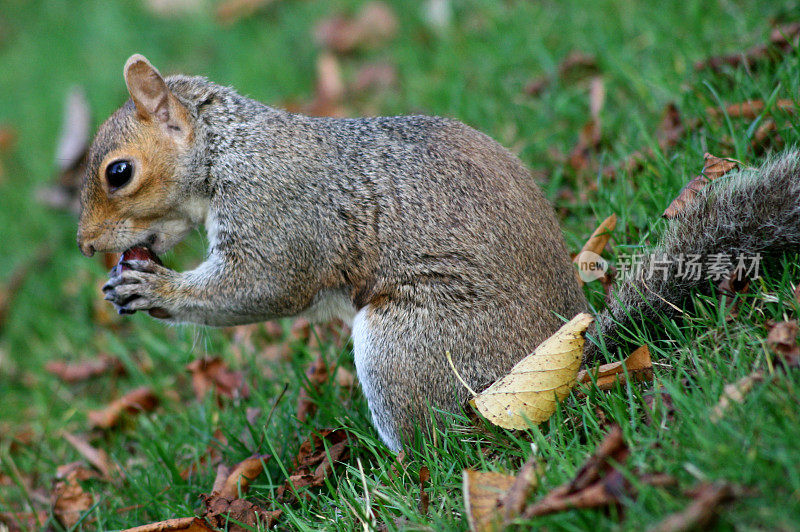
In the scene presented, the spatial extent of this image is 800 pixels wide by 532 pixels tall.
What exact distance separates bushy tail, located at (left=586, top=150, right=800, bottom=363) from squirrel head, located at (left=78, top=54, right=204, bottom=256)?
1482 mm

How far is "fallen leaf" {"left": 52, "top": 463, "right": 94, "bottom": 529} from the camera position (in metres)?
2.70

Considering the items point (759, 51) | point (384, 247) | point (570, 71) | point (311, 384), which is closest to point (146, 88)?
point (384, 247)

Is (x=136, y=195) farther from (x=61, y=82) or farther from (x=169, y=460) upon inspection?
(x=61, y=82)

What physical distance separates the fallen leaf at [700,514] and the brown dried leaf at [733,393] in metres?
0.30

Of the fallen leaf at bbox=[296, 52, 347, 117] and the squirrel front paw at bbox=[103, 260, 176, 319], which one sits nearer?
the squirrel front paw at bbox=[103, 260, 176, 319]

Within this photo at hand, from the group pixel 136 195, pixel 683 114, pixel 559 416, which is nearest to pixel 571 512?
pixel 559 416

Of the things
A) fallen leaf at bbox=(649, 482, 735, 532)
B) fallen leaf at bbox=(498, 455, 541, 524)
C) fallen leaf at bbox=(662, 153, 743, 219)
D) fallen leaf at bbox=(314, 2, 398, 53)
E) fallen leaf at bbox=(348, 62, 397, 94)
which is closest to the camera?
fallen leaf at bbox=(649, 482, 735, 532)

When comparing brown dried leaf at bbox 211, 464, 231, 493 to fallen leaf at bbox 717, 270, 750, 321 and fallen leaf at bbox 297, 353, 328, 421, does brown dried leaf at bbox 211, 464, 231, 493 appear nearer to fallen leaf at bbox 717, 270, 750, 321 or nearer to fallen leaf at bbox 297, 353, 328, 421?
fallen leaf at bbox 297, 353, 328, 421

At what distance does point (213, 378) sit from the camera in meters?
3.14

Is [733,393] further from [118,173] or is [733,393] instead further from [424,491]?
[118,173]

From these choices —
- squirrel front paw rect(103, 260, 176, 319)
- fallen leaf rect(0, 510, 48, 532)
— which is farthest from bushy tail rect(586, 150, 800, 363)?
fallen leaf rect(0, 510, 48, 532)

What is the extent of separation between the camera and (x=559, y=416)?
2.03 metres

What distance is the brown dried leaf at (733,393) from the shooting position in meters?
1.69

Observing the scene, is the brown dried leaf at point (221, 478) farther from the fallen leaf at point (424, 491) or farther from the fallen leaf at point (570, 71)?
the fallen leaf at point (570, 71)
